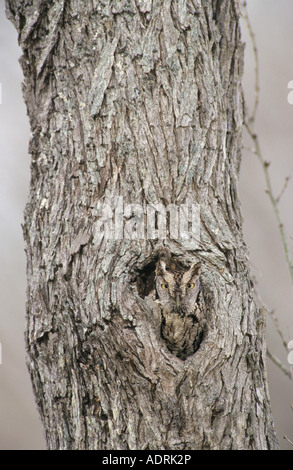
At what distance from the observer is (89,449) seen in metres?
1.55

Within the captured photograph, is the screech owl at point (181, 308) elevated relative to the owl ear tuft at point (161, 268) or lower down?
lower down

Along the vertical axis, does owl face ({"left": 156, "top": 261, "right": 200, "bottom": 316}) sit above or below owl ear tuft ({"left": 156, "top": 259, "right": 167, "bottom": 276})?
below

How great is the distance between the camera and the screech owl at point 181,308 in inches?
61.4

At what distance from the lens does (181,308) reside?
5.12 feet

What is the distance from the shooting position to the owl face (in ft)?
5.11

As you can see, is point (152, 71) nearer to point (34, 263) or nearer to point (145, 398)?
point (34, 263)

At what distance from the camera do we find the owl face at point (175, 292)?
1.56 metres

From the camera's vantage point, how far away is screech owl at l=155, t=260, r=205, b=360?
5.12ft

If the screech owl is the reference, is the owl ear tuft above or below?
above

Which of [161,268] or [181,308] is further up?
[161,268]

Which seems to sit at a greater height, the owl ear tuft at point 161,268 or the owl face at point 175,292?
the owl ear tuft at point 161,268

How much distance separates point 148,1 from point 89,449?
67.8 inches

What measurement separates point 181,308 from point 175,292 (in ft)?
0.20
